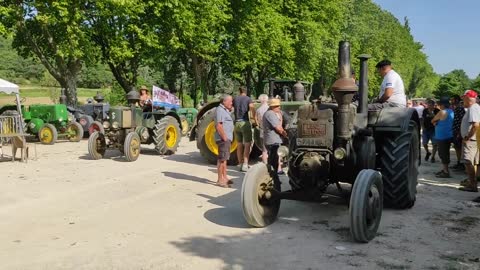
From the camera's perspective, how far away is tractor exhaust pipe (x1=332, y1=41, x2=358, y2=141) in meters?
5.91

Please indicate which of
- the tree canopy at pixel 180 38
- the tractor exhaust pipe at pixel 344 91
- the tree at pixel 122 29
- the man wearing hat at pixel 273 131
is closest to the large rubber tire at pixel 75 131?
the tree canopy at pixel 180 38

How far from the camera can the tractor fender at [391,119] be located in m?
6.61

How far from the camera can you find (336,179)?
252 inches

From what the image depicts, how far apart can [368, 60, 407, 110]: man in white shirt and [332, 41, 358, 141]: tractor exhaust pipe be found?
1252mm

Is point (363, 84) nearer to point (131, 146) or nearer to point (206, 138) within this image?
point (206, 138)

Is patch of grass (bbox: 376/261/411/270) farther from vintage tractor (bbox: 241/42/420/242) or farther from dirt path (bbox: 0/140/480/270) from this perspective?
vintage tractor (bbox: 241/42/420/242)

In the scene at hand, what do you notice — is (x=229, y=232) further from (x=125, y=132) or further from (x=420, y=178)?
(x=125, y=132)

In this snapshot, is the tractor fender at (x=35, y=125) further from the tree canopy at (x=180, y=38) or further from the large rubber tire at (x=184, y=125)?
the large rubber tire at (x=184, y=125)

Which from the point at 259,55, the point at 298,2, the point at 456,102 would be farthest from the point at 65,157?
the point at 298,2

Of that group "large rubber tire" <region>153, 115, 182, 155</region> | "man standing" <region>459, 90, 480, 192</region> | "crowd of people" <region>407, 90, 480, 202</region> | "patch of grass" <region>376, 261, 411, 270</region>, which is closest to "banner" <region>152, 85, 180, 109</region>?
"large rubber tire" <region>153, 115, 182, 155</region>

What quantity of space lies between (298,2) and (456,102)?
25.3 metres

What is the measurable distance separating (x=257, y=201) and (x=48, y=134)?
12.2 m

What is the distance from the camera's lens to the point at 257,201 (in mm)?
5824

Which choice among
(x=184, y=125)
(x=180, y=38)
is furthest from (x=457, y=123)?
(x=180, y=38)
